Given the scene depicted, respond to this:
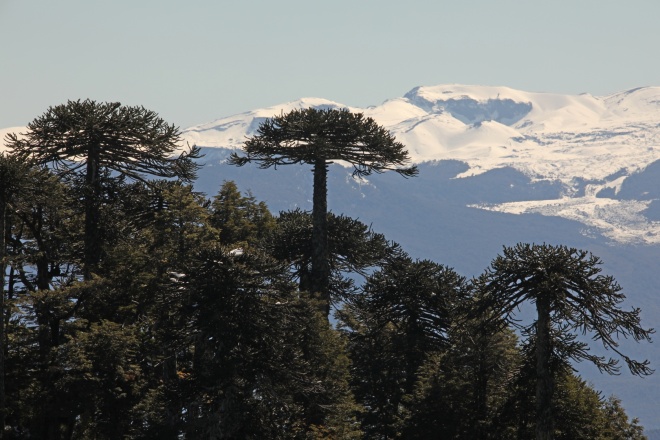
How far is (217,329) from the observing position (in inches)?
1917

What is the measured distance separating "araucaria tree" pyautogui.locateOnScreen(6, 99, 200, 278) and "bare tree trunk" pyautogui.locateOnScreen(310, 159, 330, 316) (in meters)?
11.9

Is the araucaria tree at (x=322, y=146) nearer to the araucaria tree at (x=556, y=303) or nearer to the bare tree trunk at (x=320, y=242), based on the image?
the bare tree trunk at (x=320, y=242)

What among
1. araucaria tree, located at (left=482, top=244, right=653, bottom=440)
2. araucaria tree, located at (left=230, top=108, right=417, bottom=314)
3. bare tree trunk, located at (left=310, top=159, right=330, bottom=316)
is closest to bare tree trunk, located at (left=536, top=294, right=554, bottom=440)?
araucaria tree, located at (left=482, top=244, right=653, bottom=440)

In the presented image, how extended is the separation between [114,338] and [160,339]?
2894 mm

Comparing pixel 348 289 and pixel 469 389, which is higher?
pixel 348 289

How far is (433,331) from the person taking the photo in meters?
69.0

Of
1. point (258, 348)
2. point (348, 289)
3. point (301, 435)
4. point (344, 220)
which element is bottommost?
point (301, 435)

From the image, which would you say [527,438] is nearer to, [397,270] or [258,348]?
[258,348]

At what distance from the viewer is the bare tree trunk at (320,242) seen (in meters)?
70.2

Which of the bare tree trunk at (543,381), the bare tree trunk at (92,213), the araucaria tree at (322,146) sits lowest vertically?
the bare tree trunk at (543,381)

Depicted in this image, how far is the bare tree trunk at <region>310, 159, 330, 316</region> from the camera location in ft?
230

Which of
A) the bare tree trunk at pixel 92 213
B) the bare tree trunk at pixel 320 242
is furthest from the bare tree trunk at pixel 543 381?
the bare tree trunk at pixel 92 213

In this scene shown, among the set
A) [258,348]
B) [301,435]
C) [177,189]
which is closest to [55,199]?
[177,189]

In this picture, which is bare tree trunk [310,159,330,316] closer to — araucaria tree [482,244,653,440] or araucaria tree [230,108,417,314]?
araucaria tree [230,108,417,314]
